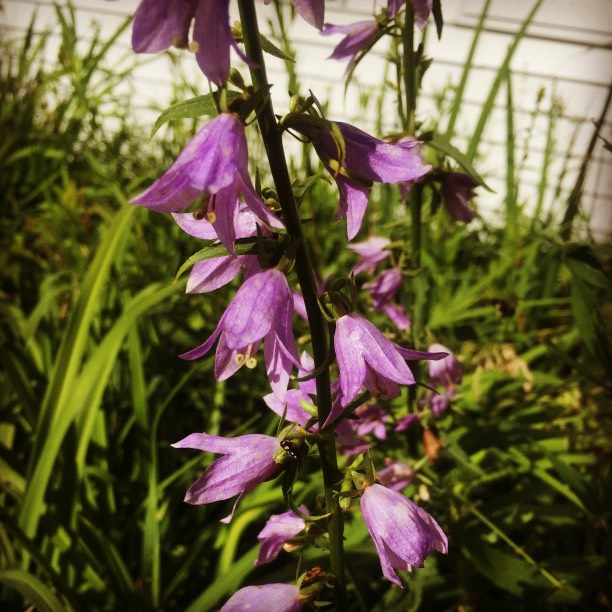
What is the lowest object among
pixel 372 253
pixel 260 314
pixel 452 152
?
pixel 372 253

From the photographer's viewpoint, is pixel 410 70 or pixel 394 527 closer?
pixel 394 527

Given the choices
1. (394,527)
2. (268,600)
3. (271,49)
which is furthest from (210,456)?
(271,49)

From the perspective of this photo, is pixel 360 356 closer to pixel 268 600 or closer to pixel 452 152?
pixel 268 600

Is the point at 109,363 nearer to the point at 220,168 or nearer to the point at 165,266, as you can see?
the point at 165,266

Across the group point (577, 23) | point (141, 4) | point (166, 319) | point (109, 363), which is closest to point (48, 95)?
point (166, 319)

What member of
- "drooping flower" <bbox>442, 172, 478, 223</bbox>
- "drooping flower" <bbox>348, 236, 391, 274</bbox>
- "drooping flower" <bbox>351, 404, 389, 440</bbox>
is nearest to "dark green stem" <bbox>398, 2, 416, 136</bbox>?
"drooping flower" <bbox>442, 172, 478, 223</bbox>

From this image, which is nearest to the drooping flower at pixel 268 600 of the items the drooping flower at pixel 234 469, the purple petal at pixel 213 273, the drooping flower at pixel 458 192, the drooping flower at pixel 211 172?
the drooping flower at pixel 234 469

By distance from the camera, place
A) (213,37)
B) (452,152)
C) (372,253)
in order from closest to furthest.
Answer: (213,37)
(452,152)
(372,253)

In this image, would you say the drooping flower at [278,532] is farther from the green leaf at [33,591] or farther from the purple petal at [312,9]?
the purple petal at [312,9]
